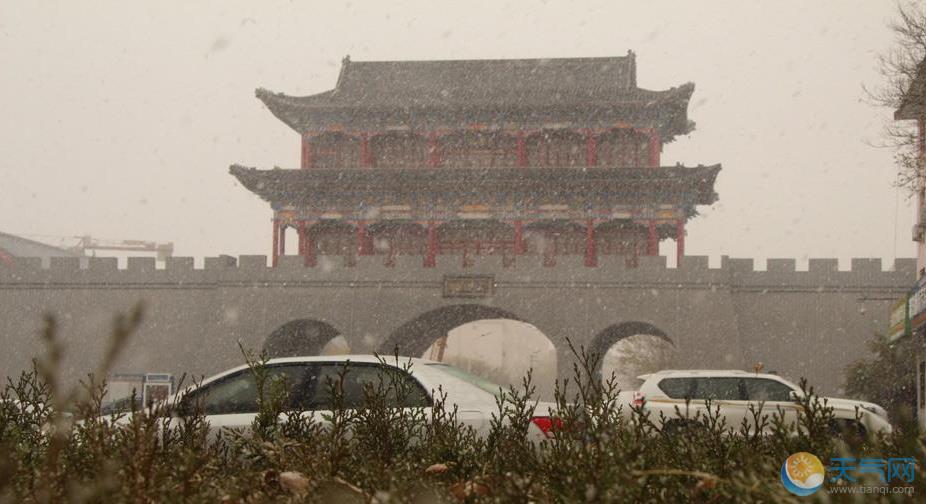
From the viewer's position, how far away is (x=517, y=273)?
22.4m

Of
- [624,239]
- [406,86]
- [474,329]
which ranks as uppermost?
[406,86]

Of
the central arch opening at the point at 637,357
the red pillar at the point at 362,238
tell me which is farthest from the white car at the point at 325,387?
the central arch opening at the point at 637,357

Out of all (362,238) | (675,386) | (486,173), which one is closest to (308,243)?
(362,238)

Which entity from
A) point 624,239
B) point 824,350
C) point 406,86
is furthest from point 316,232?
point 824,350

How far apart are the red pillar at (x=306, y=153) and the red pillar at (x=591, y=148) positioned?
7.72m

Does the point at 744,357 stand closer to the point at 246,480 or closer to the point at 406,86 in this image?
the point at 406,86

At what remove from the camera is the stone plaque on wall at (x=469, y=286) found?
22.3 metres

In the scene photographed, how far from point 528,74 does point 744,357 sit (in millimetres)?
10455

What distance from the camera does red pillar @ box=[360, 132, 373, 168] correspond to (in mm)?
25658

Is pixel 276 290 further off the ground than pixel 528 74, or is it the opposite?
pixel 528 74

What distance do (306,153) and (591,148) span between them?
7954 mm

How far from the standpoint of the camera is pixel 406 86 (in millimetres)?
26891

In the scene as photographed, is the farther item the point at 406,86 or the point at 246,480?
the point at 406,86
